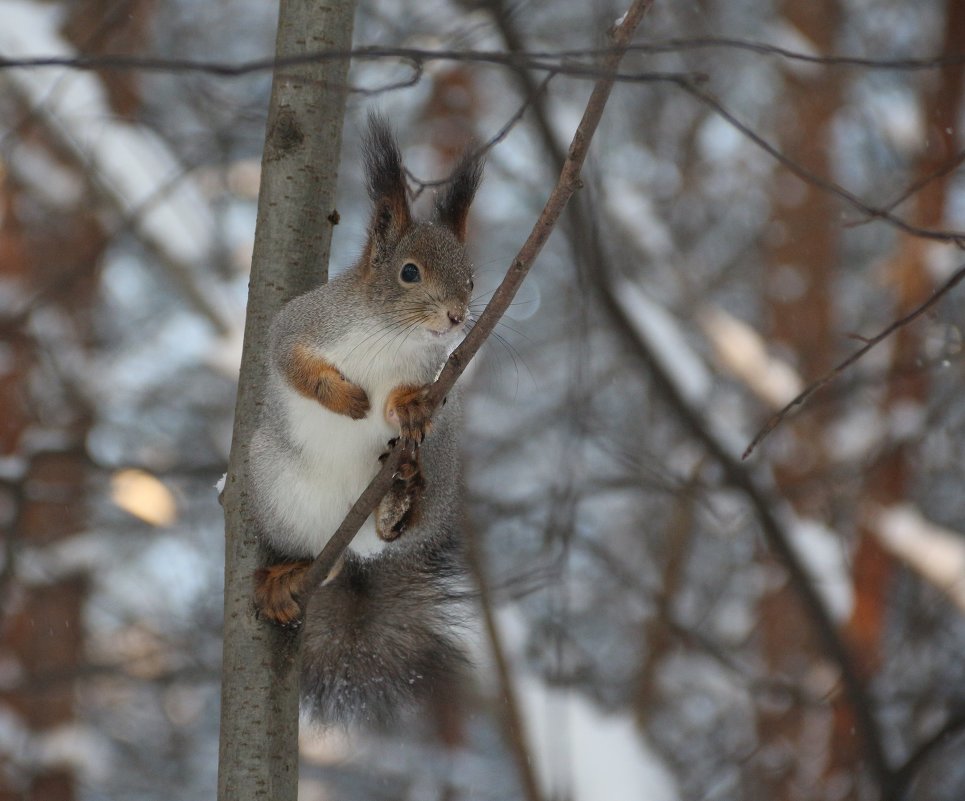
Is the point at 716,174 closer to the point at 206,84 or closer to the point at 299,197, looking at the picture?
the point at 206,84

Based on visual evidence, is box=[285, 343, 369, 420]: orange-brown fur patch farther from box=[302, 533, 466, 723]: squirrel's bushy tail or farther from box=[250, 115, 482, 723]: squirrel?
box=[302, 533, 466, 723]: squirrel's bushy tail

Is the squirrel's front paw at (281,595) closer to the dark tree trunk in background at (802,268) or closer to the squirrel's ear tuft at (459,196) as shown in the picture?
the squirrel's ear tuft at (459,196)

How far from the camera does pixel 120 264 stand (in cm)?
557

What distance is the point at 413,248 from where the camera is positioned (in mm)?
1801

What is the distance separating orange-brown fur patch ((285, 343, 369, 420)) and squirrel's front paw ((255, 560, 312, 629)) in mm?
249

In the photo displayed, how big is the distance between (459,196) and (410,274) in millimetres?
190

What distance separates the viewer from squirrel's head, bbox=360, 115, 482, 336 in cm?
171

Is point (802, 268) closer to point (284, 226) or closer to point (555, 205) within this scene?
point (284, 226)

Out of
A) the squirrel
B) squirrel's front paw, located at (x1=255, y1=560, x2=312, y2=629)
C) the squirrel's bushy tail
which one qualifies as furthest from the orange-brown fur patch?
the squirrel's bushy tail

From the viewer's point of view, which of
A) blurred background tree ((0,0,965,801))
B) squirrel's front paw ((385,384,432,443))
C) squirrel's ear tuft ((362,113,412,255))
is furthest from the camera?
blurred background tree ((0,0,965,801))

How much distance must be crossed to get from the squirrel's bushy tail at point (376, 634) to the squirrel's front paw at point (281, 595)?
1.05 ft

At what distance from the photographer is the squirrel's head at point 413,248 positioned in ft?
5.62

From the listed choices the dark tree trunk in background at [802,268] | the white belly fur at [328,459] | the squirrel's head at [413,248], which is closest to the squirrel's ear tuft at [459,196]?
the squirrel's head at [413,248]

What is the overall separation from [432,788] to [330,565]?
3151 millimetres
